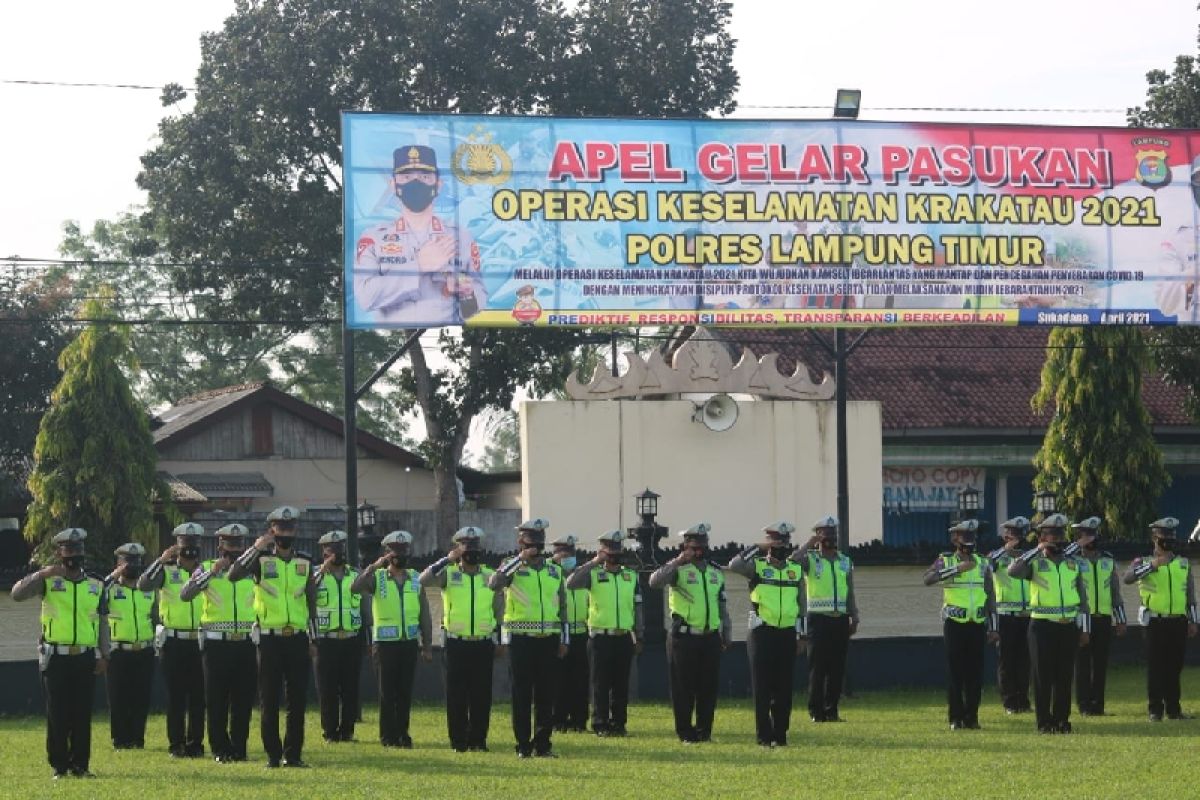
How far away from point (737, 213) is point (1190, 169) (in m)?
5.03

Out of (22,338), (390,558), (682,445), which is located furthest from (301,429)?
(390,558)

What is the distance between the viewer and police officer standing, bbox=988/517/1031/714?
18.0 metres

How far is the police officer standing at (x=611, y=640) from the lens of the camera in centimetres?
1762

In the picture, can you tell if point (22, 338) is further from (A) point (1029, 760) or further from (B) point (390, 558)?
(A) point (1029, 760)

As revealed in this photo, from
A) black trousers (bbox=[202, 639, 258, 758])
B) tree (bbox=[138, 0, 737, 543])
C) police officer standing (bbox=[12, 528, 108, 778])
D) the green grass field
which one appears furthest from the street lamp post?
tree (bbox=[138, 0, 737, 543])

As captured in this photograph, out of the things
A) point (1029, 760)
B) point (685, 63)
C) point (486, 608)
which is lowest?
point (1029, 760)

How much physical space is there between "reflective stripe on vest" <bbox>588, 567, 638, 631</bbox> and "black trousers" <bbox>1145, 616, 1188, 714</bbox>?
4.67 meters

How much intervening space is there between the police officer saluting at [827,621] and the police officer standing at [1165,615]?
98.9 inches

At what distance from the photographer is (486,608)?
16.1 meters

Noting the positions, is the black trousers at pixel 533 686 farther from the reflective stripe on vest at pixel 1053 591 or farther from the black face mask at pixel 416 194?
the black face mask at pixel 416 194

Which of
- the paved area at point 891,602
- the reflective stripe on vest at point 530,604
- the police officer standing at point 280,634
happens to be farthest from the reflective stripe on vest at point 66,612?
the paved area at point 891,602

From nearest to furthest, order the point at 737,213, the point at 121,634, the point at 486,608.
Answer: the point at 486,608
the point at 121,634
the point at 737,213

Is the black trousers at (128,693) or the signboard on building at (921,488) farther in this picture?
the signboard on building at (921,488)

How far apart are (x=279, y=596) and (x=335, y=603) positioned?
1.95 meters
